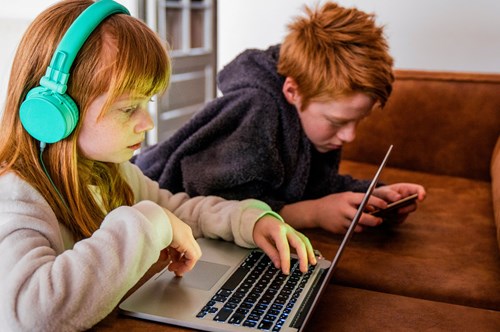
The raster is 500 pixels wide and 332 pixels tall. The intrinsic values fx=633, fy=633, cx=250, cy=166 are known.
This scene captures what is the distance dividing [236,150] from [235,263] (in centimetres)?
35

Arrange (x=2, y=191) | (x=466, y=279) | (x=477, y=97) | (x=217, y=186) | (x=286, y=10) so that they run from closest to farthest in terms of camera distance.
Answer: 1. (x=2, y=191)
2. (x=466, y=279)
3. (x=217, y=186)
4. (x=477, y=97)
5. (x=286, y=10)

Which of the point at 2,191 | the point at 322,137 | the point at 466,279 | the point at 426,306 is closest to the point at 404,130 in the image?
the point at 322,137

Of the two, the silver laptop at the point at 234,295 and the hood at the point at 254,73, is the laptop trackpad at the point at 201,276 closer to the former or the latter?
the silver laptop at the point at 234,295

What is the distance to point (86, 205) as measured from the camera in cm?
93

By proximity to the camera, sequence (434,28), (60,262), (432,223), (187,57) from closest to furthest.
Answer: (60,262) → (432,223) → (434,28) → (187,57)

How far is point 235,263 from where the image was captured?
3.25 ft

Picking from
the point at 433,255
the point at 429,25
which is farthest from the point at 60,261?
the point at 429,25

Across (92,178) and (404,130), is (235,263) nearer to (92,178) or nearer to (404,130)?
(92,178)

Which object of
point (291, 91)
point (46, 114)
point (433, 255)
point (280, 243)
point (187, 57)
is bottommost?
point (187, 57)

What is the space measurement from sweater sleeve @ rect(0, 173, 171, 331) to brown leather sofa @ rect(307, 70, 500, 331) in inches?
11.9

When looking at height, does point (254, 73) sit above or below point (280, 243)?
above

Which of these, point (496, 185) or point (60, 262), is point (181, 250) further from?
point (496, 185)

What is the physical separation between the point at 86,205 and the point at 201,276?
0.20 meters

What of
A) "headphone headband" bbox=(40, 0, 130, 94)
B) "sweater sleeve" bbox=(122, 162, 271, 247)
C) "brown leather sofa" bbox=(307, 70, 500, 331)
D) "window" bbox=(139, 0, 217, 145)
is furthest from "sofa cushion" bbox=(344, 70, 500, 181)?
"window" bbox=(139, 0, 217, 145)
